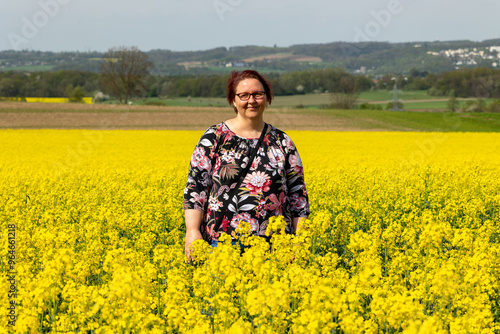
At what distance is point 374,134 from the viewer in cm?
3481

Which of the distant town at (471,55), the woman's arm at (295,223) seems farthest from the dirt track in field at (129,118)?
the distant town at (471,55)

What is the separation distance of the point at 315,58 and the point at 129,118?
4293 inches

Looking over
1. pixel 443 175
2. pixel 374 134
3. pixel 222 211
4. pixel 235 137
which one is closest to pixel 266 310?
pixel 222 211

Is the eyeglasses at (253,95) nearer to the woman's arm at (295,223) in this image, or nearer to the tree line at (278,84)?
the woman's arm at (295,223)

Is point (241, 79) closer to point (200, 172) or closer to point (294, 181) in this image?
point (200, 172)

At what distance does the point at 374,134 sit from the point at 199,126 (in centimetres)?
1487

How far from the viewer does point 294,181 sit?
4660 millimetres

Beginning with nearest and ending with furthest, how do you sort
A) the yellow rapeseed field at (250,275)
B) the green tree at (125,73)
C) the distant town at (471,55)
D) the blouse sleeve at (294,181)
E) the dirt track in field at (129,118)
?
1. the yellow rapeseed field at (250,275)
2. the blouse sleeve at (294,181)
3. the dirt track in field at (129,118)
4. the green tree at (125,73)
5. the distant town at (471,55)

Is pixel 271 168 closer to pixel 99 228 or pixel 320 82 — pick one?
pixel 99 228

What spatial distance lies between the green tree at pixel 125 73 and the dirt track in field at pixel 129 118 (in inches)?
1100

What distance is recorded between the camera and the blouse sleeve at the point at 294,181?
4613 millimetres

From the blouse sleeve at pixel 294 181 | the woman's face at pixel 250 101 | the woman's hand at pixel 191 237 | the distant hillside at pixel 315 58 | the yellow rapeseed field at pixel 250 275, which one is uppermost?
the distant hillside at pixel 315 58

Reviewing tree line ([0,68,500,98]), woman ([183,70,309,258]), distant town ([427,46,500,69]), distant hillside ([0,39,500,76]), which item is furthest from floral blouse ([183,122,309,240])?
distant town ([427,46,500,69])

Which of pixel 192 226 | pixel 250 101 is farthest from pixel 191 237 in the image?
pixel 250 101
